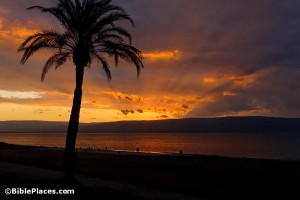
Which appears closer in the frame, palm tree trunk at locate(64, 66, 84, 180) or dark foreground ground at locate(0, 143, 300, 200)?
dark foreground ground at locate(0, 143, 300, 200)

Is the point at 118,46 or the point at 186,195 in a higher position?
the point at 118,46

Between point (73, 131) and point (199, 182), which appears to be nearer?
point (73, 131)

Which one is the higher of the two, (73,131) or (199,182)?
(73,131)

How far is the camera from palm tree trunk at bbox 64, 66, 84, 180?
804 inches

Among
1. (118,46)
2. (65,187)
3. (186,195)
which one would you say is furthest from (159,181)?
(118,46)

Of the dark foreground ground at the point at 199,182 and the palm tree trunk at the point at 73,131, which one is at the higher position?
the palm tree trunk at the point at 73,131

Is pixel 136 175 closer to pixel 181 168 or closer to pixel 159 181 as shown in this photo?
pixel 159 181

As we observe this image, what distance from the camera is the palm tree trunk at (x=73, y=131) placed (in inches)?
804

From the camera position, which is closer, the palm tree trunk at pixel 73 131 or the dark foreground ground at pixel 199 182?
the dark foreground ground at pixel 199 182

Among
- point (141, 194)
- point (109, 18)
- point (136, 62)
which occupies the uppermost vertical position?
point (109, 18)

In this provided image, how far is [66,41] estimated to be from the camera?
2094 cm

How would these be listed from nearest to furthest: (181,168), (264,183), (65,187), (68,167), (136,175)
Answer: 1. (65,187)
2. (68,167)
3. (264,183)
4. (136,175)
5. (181,168)

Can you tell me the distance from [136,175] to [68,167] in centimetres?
725

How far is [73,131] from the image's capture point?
20594 millimetres
